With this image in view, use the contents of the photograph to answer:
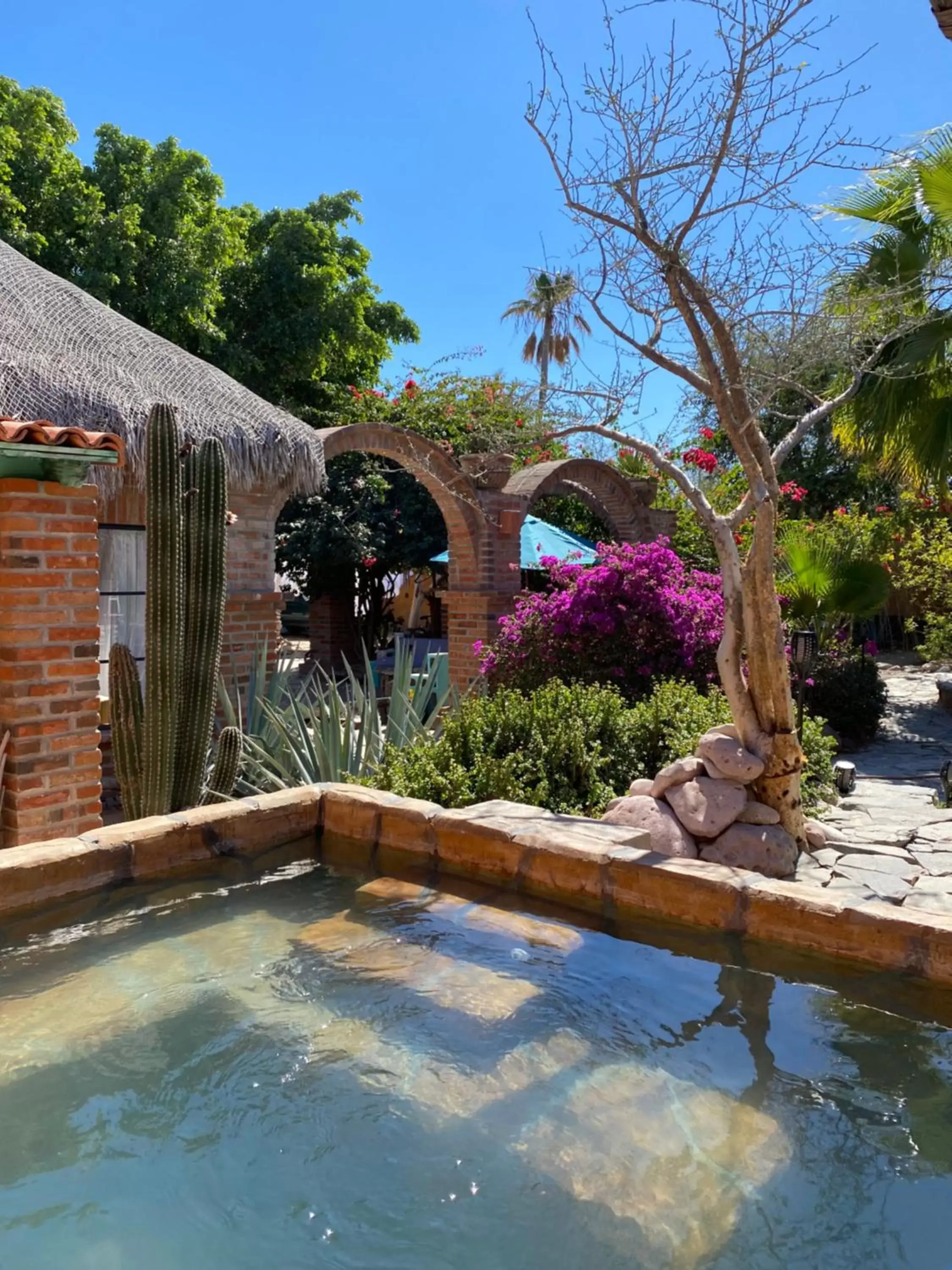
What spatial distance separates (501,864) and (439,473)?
622cm

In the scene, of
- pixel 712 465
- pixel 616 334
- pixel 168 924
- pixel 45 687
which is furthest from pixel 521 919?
pixel 712 465

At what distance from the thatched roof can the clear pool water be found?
12.0 feet

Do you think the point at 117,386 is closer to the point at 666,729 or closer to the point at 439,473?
the point at 439,473

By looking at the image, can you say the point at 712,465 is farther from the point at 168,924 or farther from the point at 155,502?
the point at 168,924

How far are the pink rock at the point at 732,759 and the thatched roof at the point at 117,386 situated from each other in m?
4.03

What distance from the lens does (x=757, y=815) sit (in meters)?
5.10

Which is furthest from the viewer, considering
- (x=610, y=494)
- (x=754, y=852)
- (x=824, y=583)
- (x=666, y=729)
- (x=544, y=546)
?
(x=544, y=546)

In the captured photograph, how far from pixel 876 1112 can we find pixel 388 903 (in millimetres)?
1922

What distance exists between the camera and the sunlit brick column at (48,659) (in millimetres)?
4359

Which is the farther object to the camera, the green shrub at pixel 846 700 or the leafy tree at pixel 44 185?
the leafy tree at pixel 44 185

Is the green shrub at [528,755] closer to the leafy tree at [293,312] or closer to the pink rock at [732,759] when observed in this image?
the pink rock at [732,759]

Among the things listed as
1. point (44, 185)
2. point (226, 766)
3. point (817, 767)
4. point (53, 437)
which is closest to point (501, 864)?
point (226, 766)

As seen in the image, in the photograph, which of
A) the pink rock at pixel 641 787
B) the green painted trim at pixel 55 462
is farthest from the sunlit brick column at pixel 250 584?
the pink rock at pixel 641 787

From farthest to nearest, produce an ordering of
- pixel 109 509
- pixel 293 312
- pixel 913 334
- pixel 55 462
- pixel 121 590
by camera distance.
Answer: pixel 293 312 < pixel 913 334 < pixel 121 590 < pixel 109 509 < pixel 55 462
